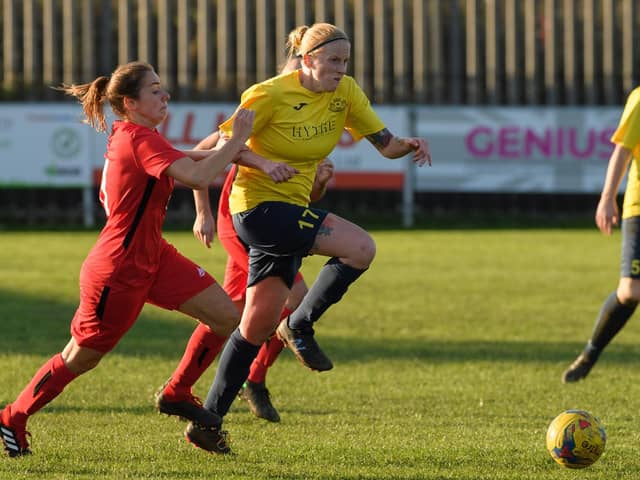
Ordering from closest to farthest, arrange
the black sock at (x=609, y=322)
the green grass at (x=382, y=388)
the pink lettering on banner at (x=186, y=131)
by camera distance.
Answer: the green grass at (x=382, y=388)
the black sock at (x=609, y=322)
the pink lettering on banner at (x=186, y=131)

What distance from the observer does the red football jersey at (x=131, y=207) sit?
17.6ft

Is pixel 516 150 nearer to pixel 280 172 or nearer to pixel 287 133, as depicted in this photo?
pixel 287 133

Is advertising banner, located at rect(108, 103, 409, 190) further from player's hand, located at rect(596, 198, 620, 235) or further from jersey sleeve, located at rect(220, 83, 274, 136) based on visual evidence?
jersey sleeve, located at rect(220, 83, 274, 136)

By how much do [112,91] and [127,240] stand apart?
2.07ft

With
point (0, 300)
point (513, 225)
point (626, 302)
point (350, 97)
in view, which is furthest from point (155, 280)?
point (513, 225)

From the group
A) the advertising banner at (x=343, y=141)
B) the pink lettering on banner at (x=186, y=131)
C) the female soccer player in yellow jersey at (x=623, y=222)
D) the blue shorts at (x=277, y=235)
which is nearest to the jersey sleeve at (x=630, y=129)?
the female soccer player in yellow jersey at (x=623, y=222)

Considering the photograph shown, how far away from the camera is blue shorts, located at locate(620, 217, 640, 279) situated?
7.56 metres

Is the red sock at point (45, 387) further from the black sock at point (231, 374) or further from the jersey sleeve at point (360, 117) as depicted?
the jersey sleeve at point (360, 117)

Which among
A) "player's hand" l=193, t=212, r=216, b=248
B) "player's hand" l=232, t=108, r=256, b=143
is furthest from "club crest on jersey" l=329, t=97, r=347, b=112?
"player's hand" l=193, t=212, r=216, b=248

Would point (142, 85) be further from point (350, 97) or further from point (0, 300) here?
point (0, 300)

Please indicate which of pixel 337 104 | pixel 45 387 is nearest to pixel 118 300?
pixel 45 387

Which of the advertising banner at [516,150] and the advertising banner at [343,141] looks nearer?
the advertising banner at [343,141]

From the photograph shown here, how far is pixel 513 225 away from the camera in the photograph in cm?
2391

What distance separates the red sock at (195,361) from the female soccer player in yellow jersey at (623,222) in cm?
242
